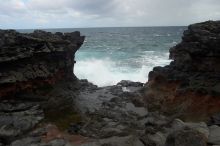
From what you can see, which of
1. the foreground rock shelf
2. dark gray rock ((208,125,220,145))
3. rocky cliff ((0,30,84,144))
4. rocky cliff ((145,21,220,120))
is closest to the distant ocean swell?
the foreground rock shelf

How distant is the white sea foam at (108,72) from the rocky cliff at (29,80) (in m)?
16.7

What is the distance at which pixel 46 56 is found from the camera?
16.0 m

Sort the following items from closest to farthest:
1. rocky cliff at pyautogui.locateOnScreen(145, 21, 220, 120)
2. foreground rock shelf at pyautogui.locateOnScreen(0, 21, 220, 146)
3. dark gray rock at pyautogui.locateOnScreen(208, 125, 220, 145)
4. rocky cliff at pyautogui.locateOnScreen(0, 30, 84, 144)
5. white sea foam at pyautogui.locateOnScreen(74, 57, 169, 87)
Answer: dark gray rock at pyautogui.locateOnScreen(208, 125, 220, 145) → foreground rock shelf at pyautogui.locateOnScreen(0, 21, 220, 146) → rocky cliff at pyautogui.locateOnScreen(0, 30, 84, 144) → rocky cliff at pyautogui.locateOnScreen(145, 21, 220, 120) → white sea foam at pyautogui.locateOnScreen(74, 57, 169, 87)

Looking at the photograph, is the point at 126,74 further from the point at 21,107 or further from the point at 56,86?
the point at 21,107

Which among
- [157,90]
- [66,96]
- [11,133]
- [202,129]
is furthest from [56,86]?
[202,129]

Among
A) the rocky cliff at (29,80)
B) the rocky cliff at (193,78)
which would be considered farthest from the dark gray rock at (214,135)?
the rocky cliff at (29,80)

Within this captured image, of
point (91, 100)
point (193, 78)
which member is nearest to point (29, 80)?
point (91, 100)

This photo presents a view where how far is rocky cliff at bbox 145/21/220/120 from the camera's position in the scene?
53.3 ft

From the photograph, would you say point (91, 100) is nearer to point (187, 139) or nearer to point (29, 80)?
point (29, 80)

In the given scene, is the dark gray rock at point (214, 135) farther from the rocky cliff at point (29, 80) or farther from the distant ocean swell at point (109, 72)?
the distant ocean swell at point (109, 72)

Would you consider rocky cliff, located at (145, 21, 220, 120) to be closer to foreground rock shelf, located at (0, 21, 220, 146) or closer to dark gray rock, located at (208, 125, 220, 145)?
foreground rock shelf, located at (0, 21, 220, 146)

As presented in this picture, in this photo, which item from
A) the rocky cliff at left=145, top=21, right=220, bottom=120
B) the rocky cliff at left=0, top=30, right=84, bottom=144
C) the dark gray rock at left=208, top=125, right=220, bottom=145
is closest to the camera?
the dark gray rock at left=208, top=125, right=220, bottom=145

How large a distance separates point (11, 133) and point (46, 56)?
4.19 meters

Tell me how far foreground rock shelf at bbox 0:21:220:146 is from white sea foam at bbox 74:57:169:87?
14246 millimetres
